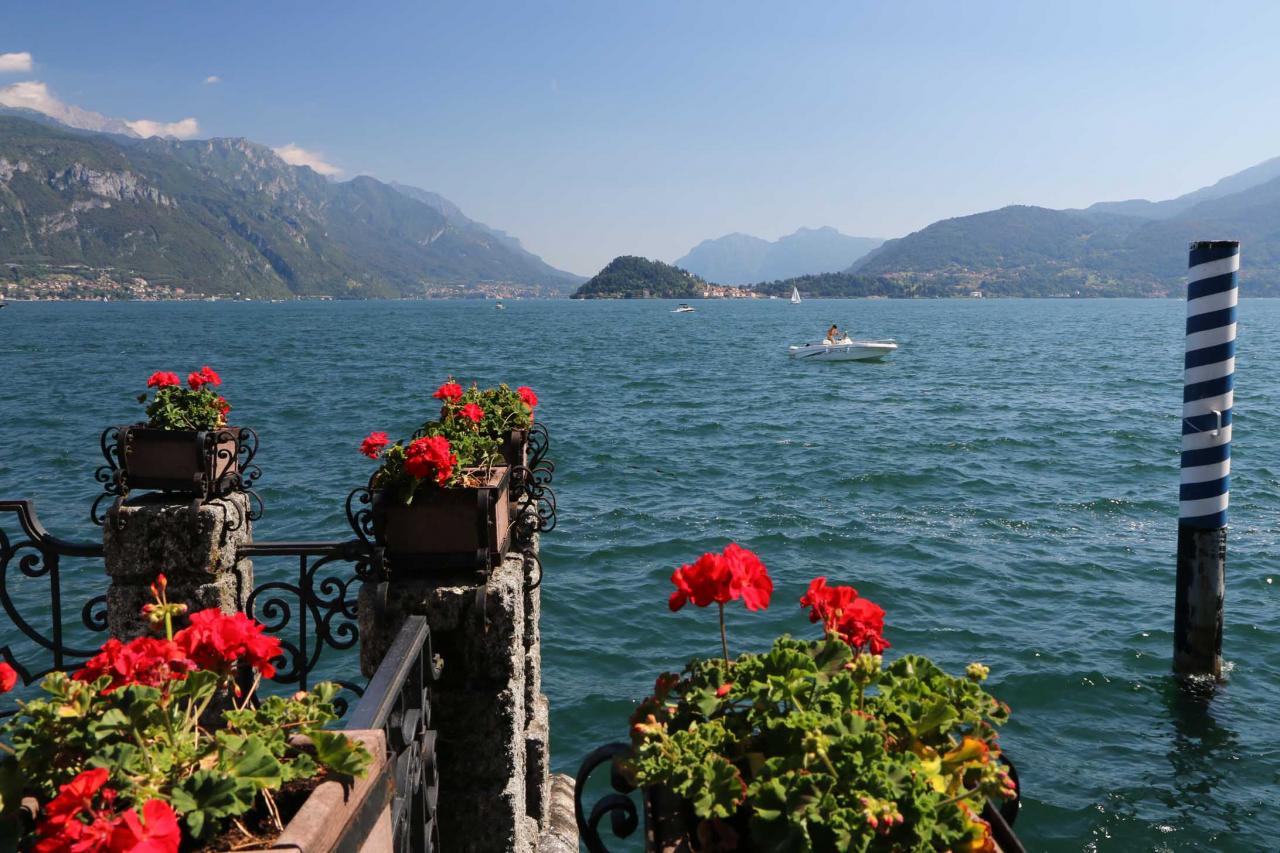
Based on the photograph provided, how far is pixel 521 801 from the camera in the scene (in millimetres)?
4289

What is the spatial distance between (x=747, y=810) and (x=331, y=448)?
933 inches

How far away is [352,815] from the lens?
2119mm

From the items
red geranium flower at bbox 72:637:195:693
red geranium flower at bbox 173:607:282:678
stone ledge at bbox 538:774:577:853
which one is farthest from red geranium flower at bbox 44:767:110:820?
stone ledge at bbox 538:774:577:853

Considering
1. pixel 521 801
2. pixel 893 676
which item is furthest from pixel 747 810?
pixel 521 801

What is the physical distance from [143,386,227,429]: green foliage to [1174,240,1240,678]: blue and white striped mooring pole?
8088 mm

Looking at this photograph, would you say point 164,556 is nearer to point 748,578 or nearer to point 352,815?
point 352,815

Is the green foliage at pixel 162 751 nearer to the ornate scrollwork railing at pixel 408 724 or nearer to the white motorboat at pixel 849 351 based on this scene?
the ornate scrollwork railing at pixel 408 724

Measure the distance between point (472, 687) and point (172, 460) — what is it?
2488 mm

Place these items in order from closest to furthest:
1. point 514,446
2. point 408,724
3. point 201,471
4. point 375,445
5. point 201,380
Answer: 1. point 408,724
2. point 375,445
3. point 201,471
4. point 201,380
5. point 514,446

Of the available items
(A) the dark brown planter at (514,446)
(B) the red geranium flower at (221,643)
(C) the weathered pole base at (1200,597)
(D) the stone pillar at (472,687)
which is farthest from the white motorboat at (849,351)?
(B) the red geranium flower at (221,643)

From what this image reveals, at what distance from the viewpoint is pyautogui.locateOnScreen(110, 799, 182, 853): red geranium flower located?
60.5 inches

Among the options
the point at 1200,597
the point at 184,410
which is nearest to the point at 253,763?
the point at 184,410

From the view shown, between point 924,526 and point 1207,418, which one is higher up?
point 1207,418

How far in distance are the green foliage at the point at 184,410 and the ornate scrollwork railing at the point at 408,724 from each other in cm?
278
